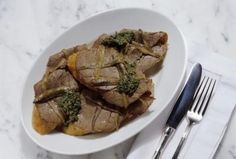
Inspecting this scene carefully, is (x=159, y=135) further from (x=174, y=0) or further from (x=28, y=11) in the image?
(x=28, y=11)

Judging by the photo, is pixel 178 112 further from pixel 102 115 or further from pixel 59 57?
pixel 59 57

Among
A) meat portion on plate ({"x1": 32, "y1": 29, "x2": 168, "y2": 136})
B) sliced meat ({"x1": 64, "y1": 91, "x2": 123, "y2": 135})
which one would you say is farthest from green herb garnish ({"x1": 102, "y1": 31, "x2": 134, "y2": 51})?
sliced meat ({"x1": 64, "y1": 91, "x2": 123, "y2": 135})

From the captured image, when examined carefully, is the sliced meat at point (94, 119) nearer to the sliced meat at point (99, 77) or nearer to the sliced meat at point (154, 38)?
the sliced meat at point (99, 77)

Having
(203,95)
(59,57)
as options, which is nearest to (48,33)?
(59,57)

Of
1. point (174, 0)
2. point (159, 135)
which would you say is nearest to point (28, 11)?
point (174, 0)

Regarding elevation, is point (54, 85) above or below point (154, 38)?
below

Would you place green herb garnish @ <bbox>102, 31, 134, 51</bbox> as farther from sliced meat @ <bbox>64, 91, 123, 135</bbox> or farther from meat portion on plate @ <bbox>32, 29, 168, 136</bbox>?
sliced meat @ <bbox>64, 91, 123, 135</bbox>

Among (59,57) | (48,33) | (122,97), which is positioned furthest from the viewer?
(48,33)
